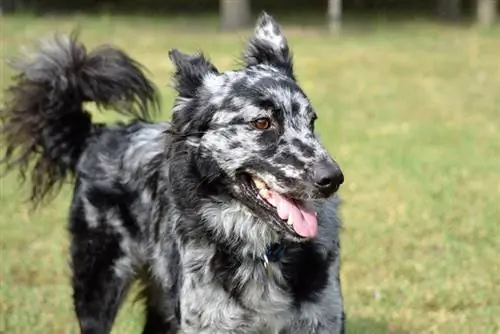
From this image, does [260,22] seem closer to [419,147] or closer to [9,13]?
[419,147]

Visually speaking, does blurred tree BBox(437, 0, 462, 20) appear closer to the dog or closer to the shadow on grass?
the shadow on grass

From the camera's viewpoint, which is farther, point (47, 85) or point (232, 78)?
point (47, 85)

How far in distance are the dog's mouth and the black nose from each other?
192 mm

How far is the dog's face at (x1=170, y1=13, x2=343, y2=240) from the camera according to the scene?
420 centimetres

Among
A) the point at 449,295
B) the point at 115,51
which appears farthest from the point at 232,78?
the point at 449,295

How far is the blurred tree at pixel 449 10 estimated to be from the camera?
29547 mm

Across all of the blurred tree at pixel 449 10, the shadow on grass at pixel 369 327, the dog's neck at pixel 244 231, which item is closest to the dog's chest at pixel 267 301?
the dog's neck at pixel 244 231

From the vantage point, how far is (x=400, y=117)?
14.2m

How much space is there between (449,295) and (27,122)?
3137 mm

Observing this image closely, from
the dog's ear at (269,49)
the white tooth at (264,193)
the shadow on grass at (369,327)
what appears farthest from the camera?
the shadow on grass at (369,327)

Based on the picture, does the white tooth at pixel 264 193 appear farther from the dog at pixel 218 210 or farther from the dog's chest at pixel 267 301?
the dog's chest at pixel 267 301

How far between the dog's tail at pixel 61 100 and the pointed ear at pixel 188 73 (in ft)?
3.80

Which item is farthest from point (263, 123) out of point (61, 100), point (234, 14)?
point (234, 14)

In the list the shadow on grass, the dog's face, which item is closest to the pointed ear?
the dog's face
